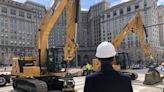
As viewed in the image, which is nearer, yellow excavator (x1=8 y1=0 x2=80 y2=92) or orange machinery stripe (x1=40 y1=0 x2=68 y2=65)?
yellow excavator (x1=8 y1=0 x2=80 y2=92)

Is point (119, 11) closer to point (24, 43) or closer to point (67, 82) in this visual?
point (24, 43)

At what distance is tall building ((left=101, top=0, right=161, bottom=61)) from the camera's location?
10493 cm

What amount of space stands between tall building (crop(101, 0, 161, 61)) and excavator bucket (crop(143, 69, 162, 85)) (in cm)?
7204

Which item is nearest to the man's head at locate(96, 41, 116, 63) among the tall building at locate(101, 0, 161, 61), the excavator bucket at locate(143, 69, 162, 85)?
the excavator bucket at locate(143, 69, 162, 85)

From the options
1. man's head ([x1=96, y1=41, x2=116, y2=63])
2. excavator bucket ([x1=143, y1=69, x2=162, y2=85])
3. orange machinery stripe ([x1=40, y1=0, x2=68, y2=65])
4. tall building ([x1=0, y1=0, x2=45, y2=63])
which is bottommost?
excavator bucket ([x1=143, y1=69, x2=162, y2=85])

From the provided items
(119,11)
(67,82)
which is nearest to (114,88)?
(67,82)

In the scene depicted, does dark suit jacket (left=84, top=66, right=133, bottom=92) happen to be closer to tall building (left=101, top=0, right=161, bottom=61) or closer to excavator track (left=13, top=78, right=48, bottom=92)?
excavator track (left=13, top=78, right=48, bottom=92)

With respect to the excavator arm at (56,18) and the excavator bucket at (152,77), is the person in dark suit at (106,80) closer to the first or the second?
the excavator arm at (56,18)

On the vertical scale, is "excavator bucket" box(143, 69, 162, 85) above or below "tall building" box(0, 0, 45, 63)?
below

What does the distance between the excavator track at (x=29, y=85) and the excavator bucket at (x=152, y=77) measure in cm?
854

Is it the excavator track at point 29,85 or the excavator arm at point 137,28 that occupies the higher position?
the excavator arm at point 137,28

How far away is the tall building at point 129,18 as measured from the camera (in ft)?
344

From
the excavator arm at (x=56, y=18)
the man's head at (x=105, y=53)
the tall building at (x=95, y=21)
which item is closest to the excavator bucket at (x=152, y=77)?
the excavator arm at (x=56, y=18)

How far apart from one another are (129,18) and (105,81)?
113791 mm
